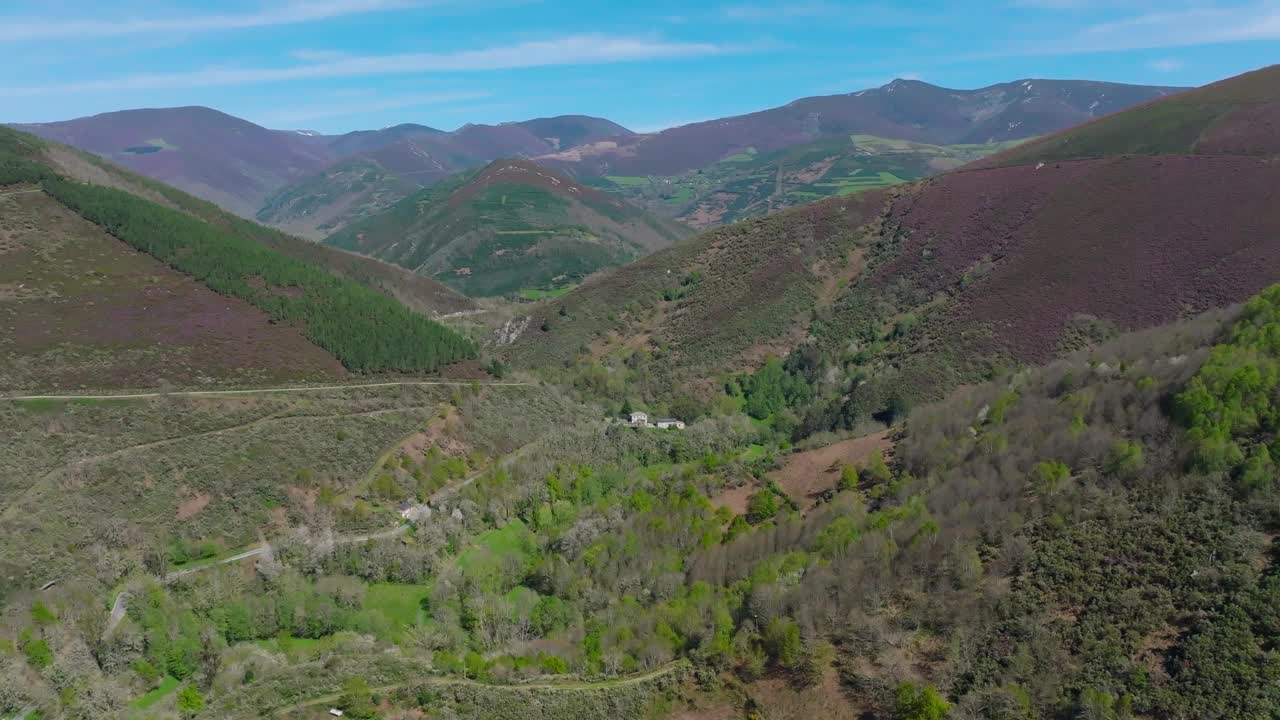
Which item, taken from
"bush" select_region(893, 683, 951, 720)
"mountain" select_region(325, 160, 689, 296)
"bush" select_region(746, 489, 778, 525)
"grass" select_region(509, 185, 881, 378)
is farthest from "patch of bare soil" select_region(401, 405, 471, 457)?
"mountain" select_region(325, 160, 689, 296)

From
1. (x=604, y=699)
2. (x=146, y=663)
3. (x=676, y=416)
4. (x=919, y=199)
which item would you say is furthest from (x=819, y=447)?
(x=919, y=199)

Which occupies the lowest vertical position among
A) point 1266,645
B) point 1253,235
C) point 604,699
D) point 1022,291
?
point 604,699

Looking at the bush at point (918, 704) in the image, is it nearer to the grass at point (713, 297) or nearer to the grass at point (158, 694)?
the grass at point (158, 694)

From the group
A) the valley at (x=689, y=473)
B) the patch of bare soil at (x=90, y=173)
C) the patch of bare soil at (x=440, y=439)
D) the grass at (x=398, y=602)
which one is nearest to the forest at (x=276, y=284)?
the valley at (x=689, y=473)

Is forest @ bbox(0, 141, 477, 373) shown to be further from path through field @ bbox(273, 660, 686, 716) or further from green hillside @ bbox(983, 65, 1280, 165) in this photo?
green hillside @ bbox(983, 65, 1280, 165)

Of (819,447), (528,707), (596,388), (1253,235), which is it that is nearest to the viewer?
(528,707)

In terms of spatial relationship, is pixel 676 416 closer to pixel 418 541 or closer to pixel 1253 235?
pixel 418 541
